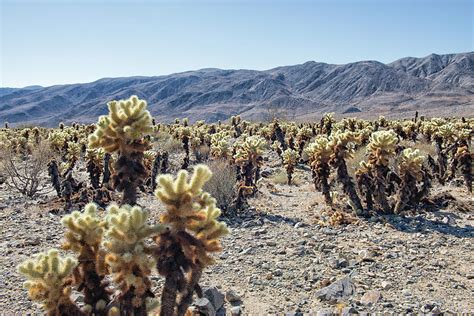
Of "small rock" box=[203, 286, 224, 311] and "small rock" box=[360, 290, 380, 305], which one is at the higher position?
"small rock" box=[203, 286, 224, 311]

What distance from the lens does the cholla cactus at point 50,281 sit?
407cm

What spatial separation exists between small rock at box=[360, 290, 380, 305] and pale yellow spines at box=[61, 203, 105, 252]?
4036 millimetres

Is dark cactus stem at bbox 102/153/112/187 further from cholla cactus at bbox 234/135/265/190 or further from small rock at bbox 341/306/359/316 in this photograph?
small rock at bbox 341/306/359/316

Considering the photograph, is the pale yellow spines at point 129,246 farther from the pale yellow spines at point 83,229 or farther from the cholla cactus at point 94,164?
the cholla cactus at point 94,164

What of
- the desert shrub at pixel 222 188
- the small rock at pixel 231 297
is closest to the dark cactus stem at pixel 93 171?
the desert shrub at pixel 222 188

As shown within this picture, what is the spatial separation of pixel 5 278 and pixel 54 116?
139m

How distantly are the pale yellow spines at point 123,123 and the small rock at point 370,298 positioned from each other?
403cm

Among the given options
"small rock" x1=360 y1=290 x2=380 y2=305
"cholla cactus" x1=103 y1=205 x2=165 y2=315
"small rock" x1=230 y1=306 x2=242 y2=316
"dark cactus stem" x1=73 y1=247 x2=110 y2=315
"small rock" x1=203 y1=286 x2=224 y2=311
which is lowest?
"small rock" x1=230 y1=306 x2=242 y2=316

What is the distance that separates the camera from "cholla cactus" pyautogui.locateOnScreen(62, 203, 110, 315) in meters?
4.36

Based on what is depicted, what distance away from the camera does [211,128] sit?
38.5m

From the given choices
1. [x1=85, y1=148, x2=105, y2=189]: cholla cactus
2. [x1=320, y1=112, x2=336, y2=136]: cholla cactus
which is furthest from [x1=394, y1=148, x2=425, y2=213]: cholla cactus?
[x1=320, y1=112, x2=336, y2=136]: cholla cactus

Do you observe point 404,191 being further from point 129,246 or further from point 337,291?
point 129,246

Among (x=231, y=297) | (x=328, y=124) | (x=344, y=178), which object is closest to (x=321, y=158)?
(x=344, y=178)

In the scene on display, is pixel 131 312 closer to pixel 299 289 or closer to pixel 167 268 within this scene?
pixel 167 268
